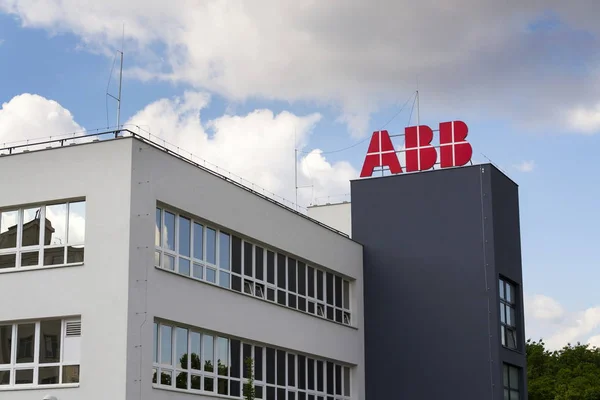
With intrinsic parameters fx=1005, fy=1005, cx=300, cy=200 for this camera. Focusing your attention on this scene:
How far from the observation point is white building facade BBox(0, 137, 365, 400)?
85.4 ft

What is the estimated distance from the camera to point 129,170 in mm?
26641

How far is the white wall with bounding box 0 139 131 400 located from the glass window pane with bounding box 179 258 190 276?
2778 mm

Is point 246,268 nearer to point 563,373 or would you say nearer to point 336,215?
point 336,215

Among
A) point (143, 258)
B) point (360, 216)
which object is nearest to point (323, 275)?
point (360, 216)

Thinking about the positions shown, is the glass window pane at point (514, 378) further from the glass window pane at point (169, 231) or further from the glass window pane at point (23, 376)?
the glass window pane at point (23, 376)

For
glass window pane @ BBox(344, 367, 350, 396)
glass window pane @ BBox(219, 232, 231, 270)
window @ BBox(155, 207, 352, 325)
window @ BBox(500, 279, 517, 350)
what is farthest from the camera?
window @ BBox(500, 279, 517, 350)

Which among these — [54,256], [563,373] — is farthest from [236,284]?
[563,373]

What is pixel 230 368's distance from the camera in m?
30.4

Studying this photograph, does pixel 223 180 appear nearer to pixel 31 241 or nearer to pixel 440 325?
pixel 31 241

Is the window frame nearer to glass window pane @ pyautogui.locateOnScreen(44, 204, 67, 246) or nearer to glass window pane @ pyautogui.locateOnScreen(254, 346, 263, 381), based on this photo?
glass window pane @ pyautogui.locateOnScreen(254, 346, 263, 381)

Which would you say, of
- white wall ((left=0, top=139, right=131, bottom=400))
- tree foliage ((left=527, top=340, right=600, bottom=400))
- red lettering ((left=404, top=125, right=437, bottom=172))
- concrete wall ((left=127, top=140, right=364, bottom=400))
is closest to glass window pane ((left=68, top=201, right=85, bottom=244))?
white wall ((left=0, top=139, right=131, bottom=400))

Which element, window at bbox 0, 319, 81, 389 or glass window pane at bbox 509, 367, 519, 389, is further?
glass window pane at bbox 509, 367, 519, 389

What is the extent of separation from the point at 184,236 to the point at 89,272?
3.45 metres

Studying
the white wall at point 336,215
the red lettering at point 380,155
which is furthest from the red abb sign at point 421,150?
the white wall at point 336,215
